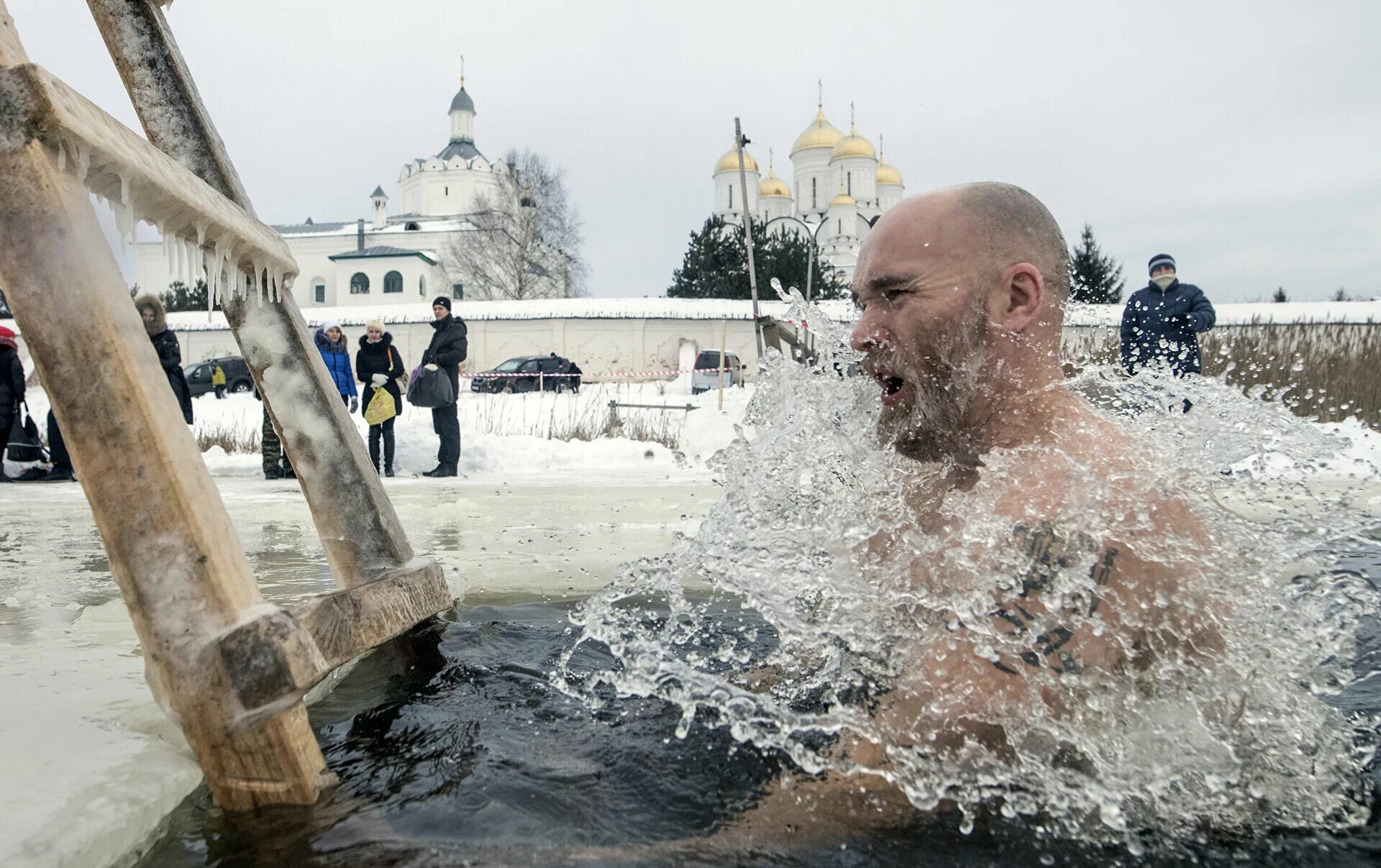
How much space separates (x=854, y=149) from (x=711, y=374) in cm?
3039

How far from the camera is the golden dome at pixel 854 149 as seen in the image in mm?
52219

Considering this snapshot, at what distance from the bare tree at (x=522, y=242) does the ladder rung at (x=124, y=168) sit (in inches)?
1753

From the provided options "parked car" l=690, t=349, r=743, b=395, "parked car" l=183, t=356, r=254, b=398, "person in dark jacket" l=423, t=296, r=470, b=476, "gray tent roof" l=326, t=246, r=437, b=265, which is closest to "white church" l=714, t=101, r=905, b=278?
"gray tent roof" l=326, t=246, r=437, b=265

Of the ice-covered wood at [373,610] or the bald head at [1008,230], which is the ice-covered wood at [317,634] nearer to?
the ice-covered wood at [373,610]

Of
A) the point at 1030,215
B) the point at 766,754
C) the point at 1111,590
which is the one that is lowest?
the point at 766,754

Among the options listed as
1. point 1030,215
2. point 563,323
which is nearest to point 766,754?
point 1030,215

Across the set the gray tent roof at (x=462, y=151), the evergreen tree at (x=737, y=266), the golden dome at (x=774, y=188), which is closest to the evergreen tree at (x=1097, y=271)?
the evergreen tree at (x=737, y=266)

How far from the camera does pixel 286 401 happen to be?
2.15 metres

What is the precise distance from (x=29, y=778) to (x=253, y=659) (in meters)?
0.36

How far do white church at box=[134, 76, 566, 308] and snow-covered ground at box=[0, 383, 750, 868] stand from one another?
169ft

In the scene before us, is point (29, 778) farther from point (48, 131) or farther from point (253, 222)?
point (253, 222)

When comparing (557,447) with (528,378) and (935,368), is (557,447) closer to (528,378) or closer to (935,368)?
(935,368)

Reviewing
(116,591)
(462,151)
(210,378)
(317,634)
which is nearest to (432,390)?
(116,591)

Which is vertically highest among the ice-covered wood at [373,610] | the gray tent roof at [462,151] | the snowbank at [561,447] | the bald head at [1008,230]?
the gray tent roof at [462,151]
